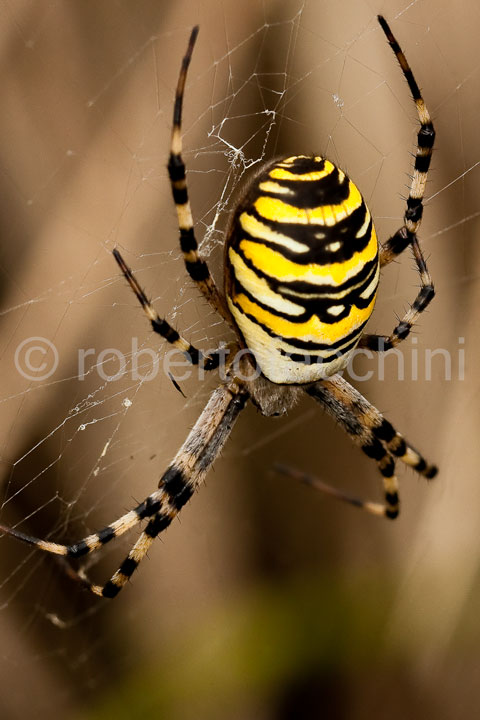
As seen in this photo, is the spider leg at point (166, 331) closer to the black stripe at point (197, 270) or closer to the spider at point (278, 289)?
the spider at point (278, 289)

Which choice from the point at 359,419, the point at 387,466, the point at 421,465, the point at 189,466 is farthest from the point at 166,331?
the point at 421,465

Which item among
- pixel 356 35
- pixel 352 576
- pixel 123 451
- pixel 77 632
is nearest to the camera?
pixel 356 35

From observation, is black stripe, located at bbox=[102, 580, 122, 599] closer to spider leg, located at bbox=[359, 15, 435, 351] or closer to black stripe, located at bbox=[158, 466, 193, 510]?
black stripe, located at bbox=[158, 466, 193, 510]

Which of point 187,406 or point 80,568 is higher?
point 187,406

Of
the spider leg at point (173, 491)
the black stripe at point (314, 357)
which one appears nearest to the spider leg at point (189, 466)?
the spider leg at point (173, 491)

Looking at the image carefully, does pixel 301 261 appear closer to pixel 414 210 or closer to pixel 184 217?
pixel 184 217

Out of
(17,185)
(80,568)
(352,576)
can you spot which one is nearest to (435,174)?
(17,185)

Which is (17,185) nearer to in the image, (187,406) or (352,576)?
(187,406)
